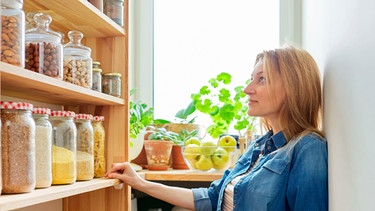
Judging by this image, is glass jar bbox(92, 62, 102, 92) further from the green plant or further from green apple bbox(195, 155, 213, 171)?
the green plant

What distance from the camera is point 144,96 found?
2.49 meters

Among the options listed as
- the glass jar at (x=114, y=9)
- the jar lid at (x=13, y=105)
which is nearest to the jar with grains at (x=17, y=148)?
the jar lid at (x=13, y=105)

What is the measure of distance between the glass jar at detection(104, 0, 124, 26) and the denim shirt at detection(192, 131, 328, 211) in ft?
2.01

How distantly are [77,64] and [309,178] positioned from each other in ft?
2.23

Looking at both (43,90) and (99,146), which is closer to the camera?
(43,90)

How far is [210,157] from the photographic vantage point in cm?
190

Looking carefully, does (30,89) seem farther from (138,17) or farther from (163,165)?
(138,17)

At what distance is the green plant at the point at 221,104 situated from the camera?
7.37ft

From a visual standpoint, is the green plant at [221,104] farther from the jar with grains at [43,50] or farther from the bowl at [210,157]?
the jar with grains at [43,50]

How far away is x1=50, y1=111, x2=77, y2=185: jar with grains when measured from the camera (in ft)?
3.77

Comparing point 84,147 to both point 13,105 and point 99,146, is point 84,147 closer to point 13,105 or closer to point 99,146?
point 99,146

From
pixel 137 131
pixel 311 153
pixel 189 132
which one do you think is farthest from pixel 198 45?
pixel 311 153

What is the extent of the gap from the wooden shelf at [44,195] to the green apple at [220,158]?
0.65m

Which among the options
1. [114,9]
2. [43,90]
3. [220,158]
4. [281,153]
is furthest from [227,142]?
[43,90]
